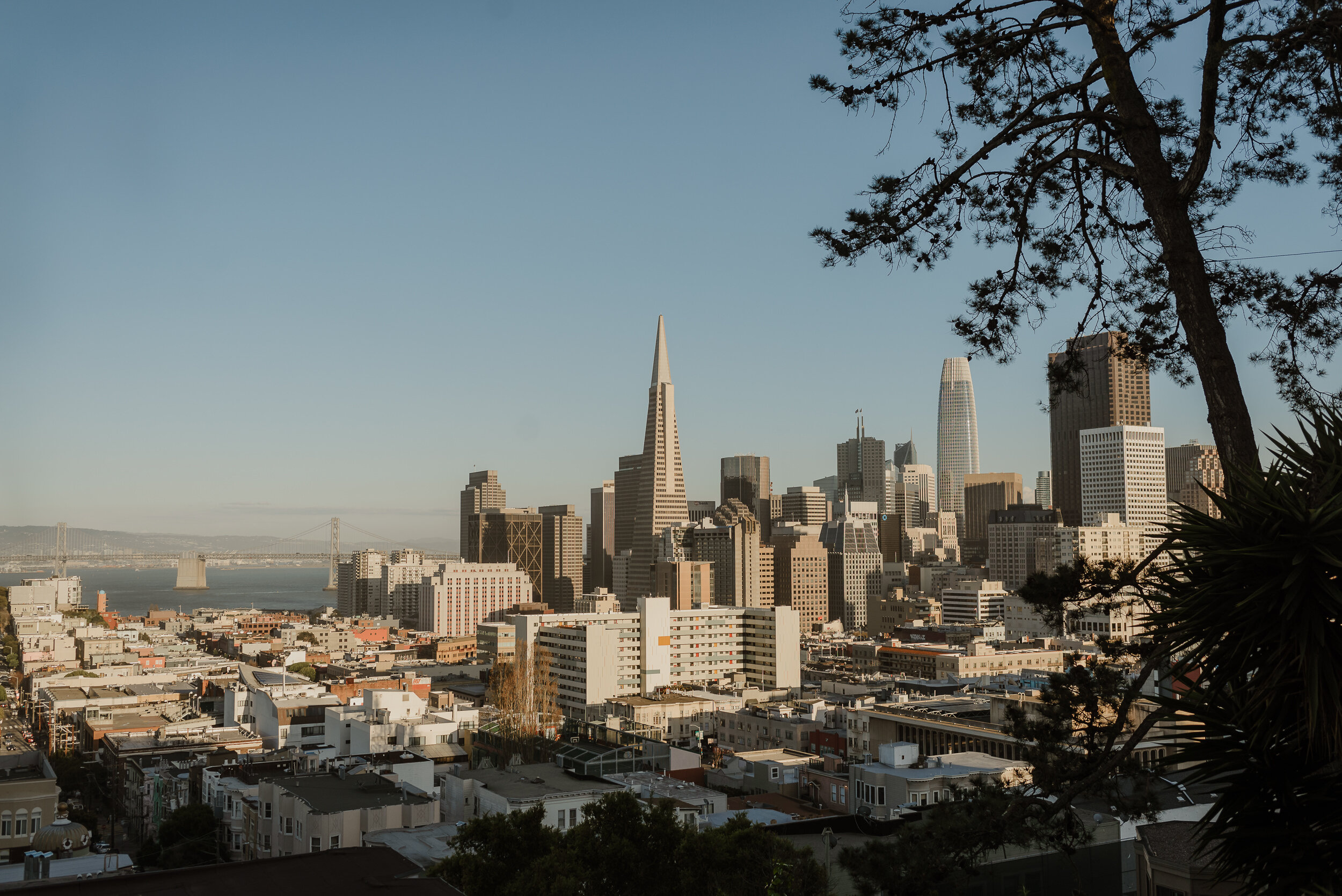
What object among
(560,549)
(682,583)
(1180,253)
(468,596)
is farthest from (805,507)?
(1180,253)

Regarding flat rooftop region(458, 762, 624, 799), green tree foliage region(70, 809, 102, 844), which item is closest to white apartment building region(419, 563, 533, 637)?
green tree foliage region(70, 809, 102, 844)

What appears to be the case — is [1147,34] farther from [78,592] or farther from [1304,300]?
[78,592]

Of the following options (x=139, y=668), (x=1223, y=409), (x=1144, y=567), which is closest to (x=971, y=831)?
(x=1144, y=567)

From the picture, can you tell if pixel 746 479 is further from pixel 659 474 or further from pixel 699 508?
pixel 659 474

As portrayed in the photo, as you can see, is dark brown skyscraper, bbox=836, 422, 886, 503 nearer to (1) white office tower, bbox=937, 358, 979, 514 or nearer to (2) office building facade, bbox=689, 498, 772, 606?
(1) white office tower, bbox=937, 358, 979, 514

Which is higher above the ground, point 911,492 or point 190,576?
point 911,492

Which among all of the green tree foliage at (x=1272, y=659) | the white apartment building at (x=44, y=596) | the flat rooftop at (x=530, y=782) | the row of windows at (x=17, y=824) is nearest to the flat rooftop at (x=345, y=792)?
the flat rooftop at (x=530, y=782)
